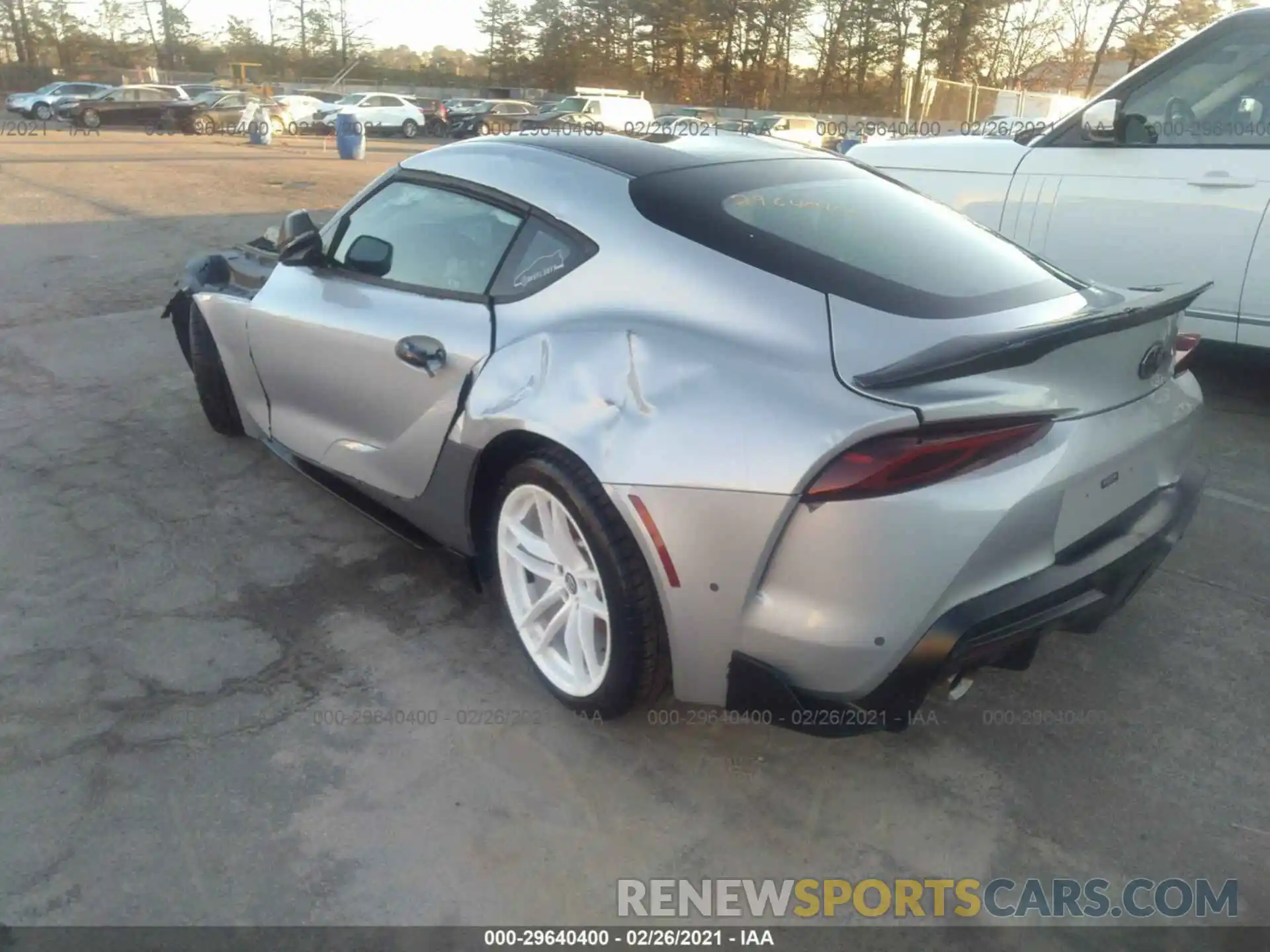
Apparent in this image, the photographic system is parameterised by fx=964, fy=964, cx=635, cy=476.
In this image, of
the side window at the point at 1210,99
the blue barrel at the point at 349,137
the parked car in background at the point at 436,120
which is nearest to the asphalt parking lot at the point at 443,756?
the side window at the point at 1210,99

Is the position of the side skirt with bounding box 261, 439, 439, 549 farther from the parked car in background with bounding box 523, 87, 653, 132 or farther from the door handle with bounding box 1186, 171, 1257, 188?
the parked car in background with bounding box 523, 87, 653, 132

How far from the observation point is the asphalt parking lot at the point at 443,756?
219cm

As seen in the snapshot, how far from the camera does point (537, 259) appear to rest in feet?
9.16

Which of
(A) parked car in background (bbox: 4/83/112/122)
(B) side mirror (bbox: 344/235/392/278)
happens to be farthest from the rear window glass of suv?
(A) parked car in background (bbox: 4/83/112/122)

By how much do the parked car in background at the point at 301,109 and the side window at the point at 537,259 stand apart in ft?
109

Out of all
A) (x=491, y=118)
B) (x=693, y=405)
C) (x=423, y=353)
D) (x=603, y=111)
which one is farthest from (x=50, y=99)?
(x=693, y=405)

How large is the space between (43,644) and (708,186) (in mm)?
2480

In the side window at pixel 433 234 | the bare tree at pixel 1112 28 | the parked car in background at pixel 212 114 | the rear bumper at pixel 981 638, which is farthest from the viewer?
the bare tree at pixel 1112 28

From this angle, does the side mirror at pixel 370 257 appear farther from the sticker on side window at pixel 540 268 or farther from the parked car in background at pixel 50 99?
the parked car in background at pixel 50 99

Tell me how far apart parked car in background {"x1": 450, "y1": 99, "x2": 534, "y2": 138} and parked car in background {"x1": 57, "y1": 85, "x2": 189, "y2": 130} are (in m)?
9.31

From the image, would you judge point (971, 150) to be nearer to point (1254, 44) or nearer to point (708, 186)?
point (1254, 44)

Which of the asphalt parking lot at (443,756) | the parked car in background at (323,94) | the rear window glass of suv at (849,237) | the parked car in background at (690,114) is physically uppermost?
the parked car in background at (323,94)

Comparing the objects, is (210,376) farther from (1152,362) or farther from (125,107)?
(125,107)

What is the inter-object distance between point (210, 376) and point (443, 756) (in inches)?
104
